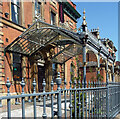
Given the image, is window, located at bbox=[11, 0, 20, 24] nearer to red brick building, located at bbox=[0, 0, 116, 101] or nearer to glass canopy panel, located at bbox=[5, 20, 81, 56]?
red brick building, located at bbox=[0, 0, 116, 101]

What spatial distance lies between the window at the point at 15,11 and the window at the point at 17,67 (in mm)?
2386

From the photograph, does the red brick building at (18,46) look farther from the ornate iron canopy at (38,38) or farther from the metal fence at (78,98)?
the metal fence at (78,98)

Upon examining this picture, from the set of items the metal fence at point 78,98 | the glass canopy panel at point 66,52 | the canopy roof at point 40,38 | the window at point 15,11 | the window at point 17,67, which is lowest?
the metal fence at point 78,98

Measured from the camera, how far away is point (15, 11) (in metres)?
11.1

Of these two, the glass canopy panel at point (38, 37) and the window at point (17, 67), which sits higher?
the glass canopy panel at point (38, 37)

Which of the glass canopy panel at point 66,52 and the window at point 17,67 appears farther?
the glass canopy panel at point 66,52

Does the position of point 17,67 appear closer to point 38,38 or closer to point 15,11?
point 38,38

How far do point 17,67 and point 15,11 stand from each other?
379 centimetres

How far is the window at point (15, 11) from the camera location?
1088 centimetres

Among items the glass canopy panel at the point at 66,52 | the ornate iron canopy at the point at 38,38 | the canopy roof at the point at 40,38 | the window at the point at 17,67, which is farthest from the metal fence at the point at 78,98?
the window at the point at 17,67

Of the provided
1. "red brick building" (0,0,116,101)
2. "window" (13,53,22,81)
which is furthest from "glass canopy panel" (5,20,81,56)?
"window" (13,53,22,81)

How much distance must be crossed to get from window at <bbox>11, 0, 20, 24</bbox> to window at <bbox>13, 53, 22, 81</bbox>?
239 centimetres

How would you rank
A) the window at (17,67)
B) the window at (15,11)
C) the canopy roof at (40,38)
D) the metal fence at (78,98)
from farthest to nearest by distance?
the window at (15,11) < the window at (17,67) < the canopy roof at (40,38) < the metal fence at (78,98)

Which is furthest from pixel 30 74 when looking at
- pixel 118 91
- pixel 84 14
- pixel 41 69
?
pixel 118 91
